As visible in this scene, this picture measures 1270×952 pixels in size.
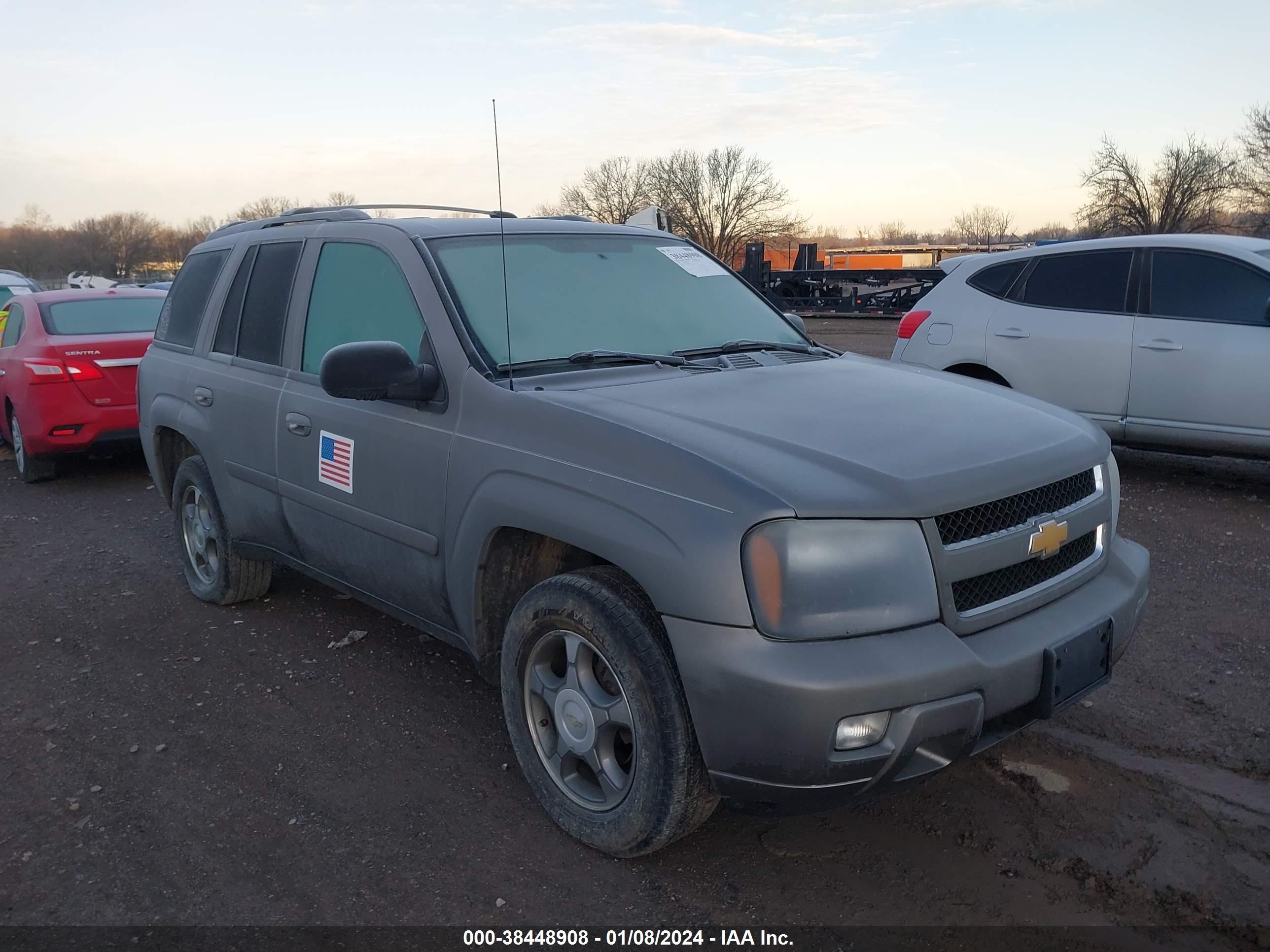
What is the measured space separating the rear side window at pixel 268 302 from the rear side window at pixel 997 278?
5383 millimetres

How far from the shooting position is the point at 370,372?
3129 millimetres

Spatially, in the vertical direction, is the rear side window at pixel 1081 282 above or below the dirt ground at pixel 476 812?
above

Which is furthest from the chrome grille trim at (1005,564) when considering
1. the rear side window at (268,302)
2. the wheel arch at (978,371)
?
the wheel arch at (978,371)

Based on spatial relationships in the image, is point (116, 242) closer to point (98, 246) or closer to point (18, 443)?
point (98, 246)

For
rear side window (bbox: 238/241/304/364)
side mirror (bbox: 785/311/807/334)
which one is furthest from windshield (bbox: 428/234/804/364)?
rear side window (bbox: 238/241/304/364)

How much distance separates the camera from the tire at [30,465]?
27.7 feet

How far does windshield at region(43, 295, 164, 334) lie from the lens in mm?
8570

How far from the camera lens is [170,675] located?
4.37 meters

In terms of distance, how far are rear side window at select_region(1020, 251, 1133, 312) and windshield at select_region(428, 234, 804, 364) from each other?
155 inches

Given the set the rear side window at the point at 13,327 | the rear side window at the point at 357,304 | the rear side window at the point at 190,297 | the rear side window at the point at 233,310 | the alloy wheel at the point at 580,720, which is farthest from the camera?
the rear side window at the point at 13,327

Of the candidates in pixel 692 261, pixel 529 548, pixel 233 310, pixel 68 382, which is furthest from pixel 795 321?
pixel 68 382

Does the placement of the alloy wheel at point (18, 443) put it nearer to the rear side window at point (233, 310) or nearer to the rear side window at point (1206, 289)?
the rear side window at point (233, 310)

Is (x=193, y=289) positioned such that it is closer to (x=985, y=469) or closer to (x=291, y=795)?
(x=291, y=795)

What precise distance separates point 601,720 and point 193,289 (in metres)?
3.60
